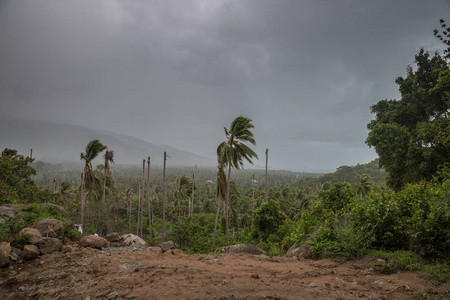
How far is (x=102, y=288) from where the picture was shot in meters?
4.31

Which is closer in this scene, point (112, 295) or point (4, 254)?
point (112, 295)

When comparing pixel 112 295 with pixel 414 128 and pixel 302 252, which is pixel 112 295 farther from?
pixel 414 128

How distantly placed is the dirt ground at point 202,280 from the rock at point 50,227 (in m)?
1.48

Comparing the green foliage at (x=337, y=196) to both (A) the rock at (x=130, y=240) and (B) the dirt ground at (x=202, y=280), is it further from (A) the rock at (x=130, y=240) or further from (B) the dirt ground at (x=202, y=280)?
(A) the rock at (x=130, y=240)

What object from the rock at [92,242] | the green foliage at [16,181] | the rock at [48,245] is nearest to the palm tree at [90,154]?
the rock at [92,242]

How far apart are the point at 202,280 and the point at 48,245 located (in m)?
5.84

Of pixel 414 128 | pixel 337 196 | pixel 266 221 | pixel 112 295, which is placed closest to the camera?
pixel 112 295

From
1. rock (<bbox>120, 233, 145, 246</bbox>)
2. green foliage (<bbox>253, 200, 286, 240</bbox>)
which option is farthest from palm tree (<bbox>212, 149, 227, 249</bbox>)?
rock (<bbox>120, 233, 145, 246</bbox>)

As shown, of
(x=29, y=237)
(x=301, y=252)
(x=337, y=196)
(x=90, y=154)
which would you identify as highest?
(x=90, y=154)

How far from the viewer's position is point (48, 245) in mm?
6867

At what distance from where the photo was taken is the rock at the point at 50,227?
7.64m

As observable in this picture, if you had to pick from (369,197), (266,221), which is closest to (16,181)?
(266,221)

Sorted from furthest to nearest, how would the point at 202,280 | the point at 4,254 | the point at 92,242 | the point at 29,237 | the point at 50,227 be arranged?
1. the point at 92,242
2. the point at 50,227
3. the point at 29,237
4. the point at 4,254
5. the point at 202,280

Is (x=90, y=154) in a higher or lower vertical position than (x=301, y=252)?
higher
